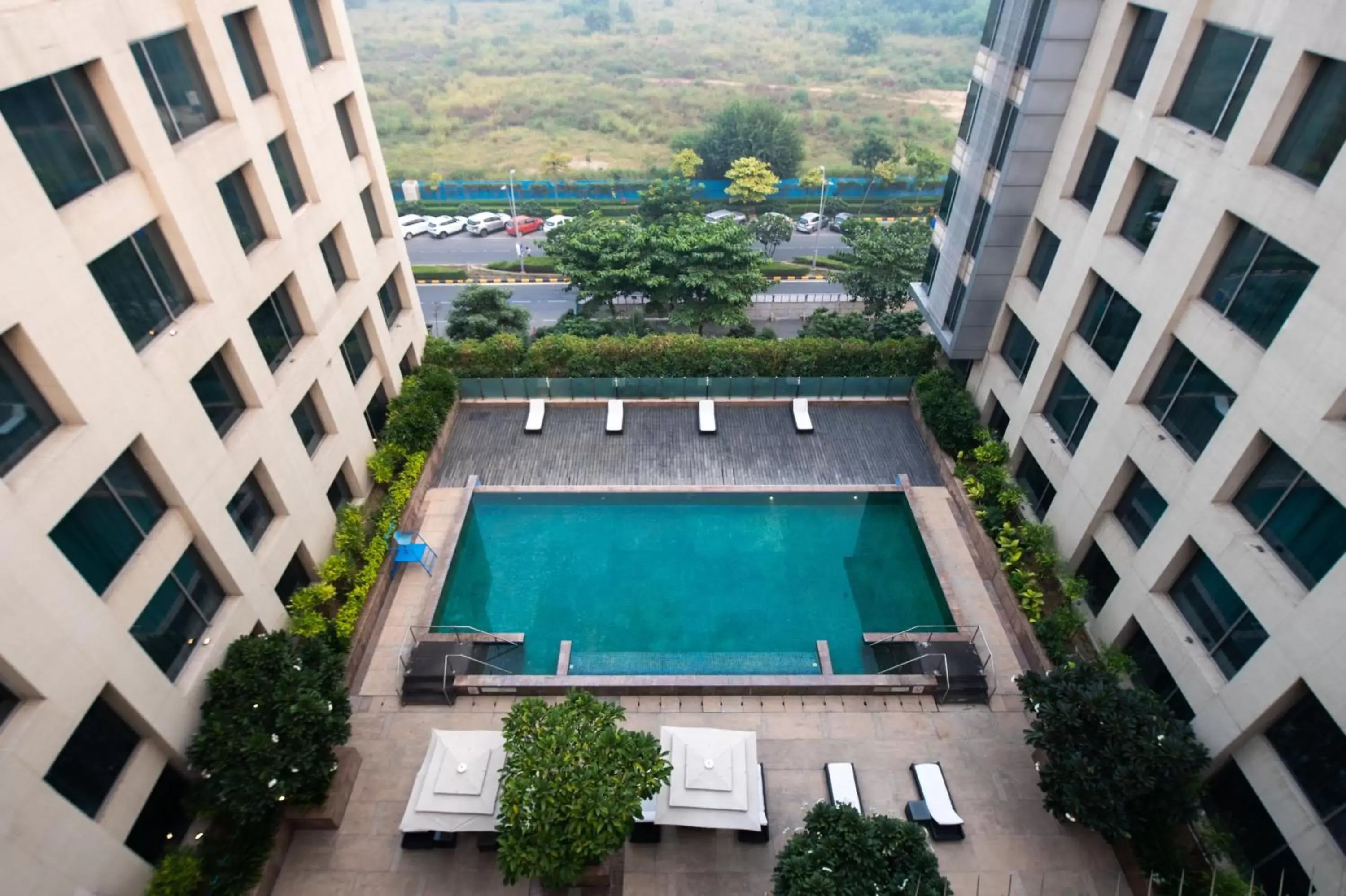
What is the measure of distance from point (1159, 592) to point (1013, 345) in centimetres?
1158

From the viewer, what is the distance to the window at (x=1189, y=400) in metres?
17.5

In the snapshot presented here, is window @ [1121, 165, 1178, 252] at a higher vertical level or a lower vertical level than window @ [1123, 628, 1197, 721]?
higher

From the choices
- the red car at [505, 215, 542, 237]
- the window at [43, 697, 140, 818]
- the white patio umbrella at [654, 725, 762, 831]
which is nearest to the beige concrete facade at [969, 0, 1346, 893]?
the white patio umbrella at [654, 725, 762, 831]

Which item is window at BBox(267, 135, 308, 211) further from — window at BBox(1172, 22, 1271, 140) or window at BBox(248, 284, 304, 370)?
window at BBox(1172, 22, 1271, 140)

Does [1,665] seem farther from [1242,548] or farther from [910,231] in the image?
[910,231]

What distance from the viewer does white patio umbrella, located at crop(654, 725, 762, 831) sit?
1669 centimetres

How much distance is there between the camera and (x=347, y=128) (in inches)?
1015

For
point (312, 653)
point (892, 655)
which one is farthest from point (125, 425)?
point (892, 655)

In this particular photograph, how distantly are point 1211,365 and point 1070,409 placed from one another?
20.9 feet

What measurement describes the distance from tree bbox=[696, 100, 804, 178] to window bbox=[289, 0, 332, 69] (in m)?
56.9

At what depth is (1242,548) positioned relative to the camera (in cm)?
1603

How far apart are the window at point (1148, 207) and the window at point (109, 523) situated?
26067 mm

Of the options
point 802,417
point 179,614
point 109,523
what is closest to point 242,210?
point 109,523

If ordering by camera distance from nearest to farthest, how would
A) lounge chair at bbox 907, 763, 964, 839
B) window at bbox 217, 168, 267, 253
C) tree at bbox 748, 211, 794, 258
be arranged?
lounge chair at bbox 907, 763, 964, 839
window at bbox 217, 168, 267, 253
tree at bbox 748, 211, 794, 258
